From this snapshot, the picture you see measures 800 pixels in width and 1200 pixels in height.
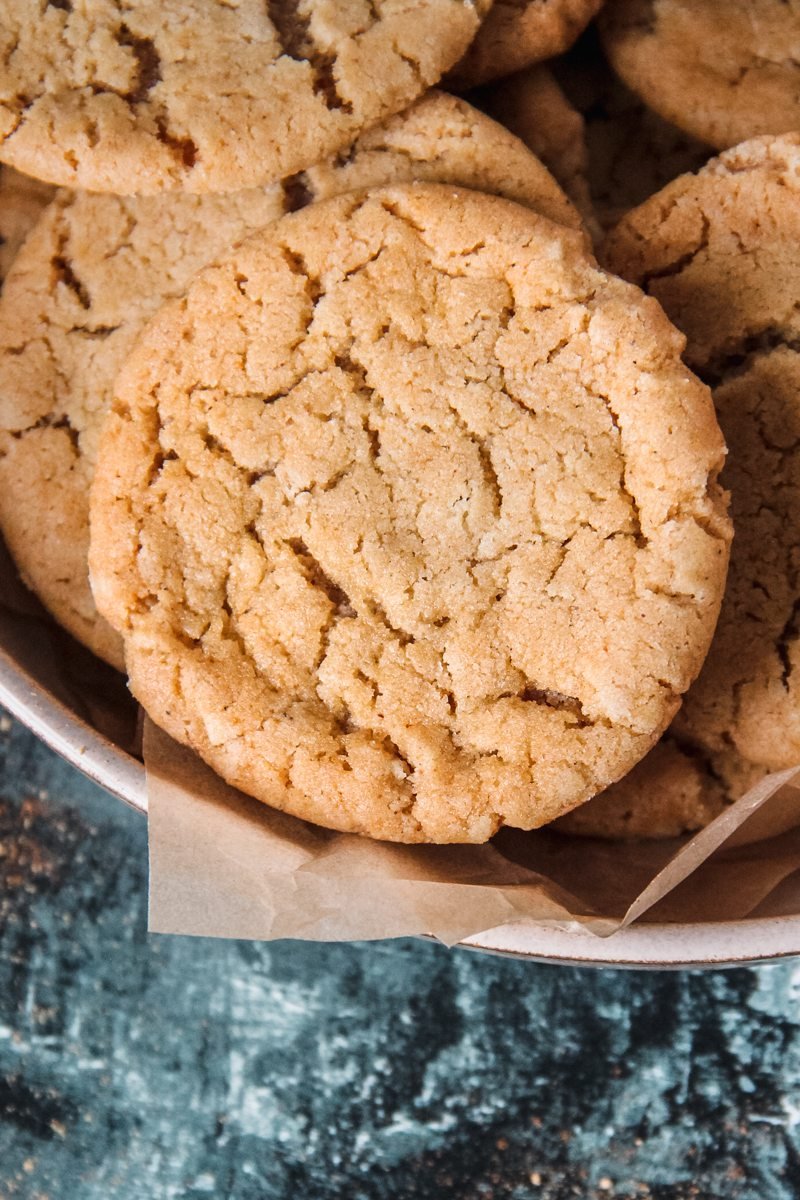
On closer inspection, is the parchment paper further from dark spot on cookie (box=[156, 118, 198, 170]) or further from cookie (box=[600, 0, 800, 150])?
cookie (box=[600, 0, 800, 150])

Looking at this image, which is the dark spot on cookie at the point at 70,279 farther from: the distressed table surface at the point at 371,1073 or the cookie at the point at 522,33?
the distressed table surface at the point at 371,1073

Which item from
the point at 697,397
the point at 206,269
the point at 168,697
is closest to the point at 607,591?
the point at 697,397

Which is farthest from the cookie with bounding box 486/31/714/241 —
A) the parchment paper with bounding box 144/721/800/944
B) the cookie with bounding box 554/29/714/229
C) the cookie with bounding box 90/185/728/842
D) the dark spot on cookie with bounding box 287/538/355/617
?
the parchment paper with bounding box 144/721/800/944

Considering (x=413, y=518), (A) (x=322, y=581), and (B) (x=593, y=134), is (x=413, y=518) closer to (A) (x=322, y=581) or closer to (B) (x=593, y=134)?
(A) (x=322, y=581)

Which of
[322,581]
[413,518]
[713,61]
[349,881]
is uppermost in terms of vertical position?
[713,61]

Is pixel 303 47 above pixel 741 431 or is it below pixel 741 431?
above

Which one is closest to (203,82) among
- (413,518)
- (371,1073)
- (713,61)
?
(413,518)

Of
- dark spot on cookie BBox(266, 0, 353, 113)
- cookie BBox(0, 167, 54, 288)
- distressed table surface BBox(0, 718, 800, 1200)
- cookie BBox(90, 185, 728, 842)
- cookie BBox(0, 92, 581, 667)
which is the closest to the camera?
cookie BBox(90, 185, 728, 842)
